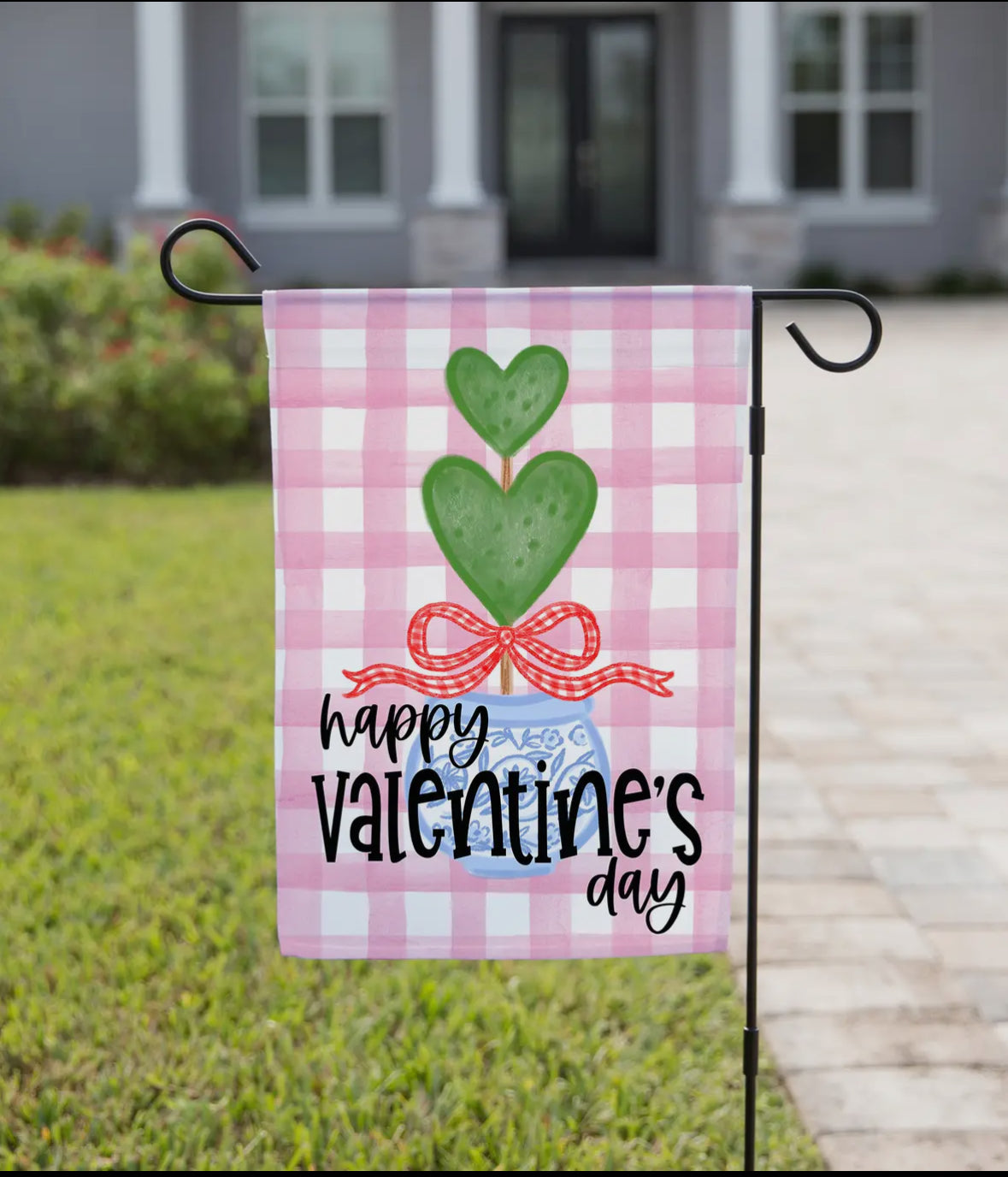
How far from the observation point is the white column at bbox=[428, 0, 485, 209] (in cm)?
1777

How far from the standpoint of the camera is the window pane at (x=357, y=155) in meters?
19.5

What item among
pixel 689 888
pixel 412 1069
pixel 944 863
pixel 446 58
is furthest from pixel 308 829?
pixel 446 58

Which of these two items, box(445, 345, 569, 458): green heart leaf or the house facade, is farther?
the house facade

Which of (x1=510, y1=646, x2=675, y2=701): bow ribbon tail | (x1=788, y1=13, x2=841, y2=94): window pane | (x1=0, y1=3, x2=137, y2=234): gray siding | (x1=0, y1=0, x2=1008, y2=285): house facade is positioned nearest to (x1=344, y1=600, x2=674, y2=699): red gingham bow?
(x1=510, y1=646, x2=675, y2=701): bow ribbon tail

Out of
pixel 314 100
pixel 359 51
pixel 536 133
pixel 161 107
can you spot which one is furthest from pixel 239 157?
pixel 536 133

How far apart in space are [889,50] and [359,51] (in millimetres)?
6134

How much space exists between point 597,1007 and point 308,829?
51.7 inches

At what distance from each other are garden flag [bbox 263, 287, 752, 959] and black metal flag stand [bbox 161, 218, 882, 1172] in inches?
3.1

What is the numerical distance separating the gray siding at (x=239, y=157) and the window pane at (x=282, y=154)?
0.31 m

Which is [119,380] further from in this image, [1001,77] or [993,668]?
[1001,77]

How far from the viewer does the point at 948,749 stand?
16.7 feet

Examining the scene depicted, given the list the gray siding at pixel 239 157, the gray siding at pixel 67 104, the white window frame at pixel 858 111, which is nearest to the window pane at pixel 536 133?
the gray siding at pixel 239 157

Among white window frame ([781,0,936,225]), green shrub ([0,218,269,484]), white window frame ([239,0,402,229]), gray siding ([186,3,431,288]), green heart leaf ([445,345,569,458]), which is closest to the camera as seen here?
green heart leaf ([445,345,569,458])

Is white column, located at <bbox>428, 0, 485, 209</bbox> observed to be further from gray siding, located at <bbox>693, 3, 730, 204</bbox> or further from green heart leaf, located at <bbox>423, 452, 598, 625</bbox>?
green heart leaf, located at <bbox>423, 452, 598, 625</bbox>
